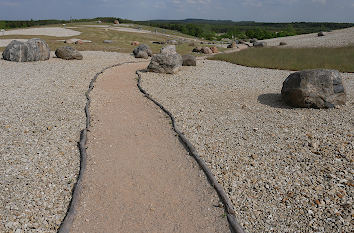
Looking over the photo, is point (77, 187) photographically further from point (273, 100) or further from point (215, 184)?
point (273, 100)

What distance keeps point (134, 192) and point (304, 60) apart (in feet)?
76.2

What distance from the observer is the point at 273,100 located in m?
13.4

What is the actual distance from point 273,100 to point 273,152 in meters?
5.81

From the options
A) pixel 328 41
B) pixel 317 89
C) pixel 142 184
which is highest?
pixel 328 41

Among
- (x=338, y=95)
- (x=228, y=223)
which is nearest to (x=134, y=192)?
(x=228, y=223)

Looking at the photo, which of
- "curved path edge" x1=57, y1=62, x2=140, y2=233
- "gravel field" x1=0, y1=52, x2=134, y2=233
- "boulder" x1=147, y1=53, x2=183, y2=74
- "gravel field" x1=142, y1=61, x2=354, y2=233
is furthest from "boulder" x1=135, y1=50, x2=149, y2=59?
"curved path edge" x1=57, y1=62, x2=140, y2=233

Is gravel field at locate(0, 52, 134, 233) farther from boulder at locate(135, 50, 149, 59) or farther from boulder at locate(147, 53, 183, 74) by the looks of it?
boulder at locate(135, 50, 149, 59)

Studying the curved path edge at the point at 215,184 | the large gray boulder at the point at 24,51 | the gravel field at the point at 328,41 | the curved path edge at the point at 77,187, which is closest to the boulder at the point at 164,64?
the curved path edge at the point at 77,187

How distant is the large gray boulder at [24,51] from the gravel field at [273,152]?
1238 centimetres

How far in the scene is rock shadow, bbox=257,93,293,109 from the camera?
494 inches

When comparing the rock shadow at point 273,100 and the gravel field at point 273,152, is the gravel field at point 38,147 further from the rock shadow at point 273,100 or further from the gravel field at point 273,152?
the rock shadow at point 273,100

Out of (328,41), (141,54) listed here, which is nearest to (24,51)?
(141,54)

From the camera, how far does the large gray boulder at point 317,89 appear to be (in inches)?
453

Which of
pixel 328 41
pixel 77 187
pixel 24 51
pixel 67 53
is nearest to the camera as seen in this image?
pixel 77 187
